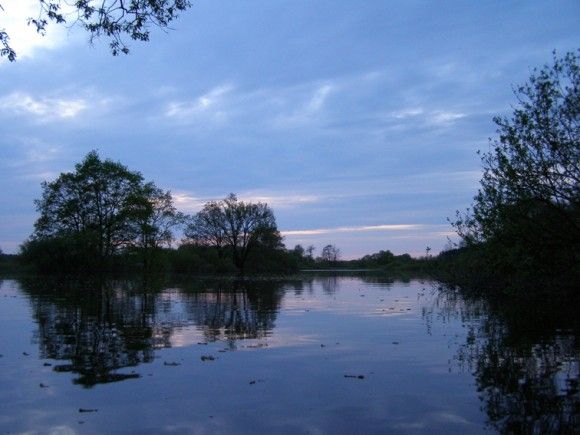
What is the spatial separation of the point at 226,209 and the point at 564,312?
8194 centimetres

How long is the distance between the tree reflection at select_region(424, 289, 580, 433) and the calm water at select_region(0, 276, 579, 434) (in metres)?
0.04

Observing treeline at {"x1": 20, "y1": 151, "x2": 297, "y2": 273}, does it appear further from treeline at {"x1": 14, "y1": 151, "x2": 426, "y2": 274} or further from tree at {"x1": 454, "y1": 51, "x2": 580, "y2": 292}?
tree at {"x1": 454, "y1": 51, "x2": 580, "y2": 292}

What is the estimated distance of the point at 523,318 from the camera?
20.8 meters

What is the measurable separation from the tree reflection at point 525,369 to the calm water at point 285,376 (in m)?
0.04

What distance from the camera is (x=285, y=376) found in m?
10.4

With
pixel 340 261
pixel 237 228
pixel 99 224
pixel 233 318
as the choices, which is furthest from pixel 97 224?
pixel 340 261

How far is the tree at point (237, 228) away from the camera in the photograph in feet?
331

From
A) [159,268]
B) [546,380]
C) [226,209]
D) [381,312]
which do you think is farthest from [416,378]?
[226,209]

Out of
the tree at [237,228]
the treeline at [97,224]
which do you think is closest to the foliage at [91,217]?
the treeline at [97,224]

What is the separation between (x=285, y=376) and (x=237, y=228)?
91968mm

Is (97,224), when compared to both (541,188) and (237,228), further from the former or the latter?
(541,188)

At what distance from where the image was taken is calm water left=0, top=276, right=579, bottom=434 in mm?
7602

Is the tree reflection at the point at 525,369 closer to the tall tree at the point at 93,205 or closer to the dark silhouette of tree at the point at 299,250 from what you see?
the tall tree at the point at 93,205

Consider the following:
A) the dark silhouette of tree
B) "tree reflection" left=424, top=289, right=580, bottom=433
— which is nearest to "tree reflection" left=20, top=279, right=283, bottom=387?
"tree reflection" left=424, top=289, right=580, bottom=433
